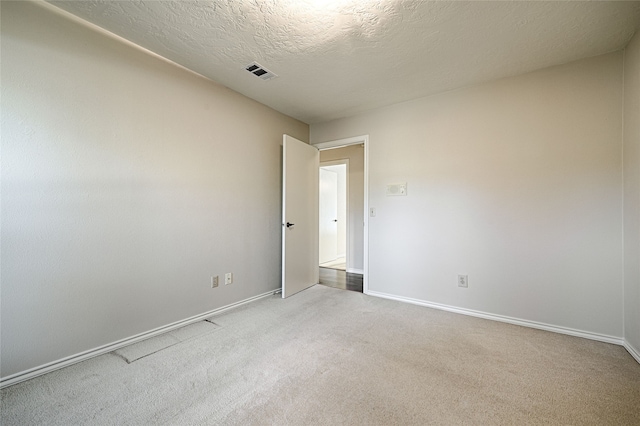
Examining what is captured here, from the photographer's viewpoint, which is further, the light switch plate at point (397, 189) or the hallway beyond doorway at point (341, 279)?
the hallway beyond doorway at point (341, 279)

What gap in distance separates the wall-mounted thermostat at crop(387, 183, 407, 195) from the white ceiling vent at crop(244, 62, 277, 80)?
1826mm

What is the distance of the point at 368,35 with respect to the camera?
1.92 m

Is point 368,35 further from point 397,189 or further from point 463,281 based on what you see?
point 463,281

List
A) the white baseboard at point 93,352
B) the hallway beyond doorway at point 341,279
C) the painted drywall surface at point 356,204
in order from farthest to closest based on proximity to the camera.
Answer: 1. the painted drywall surface at point 356,204
2. the hallway beyond doorway at point 341,279
3. the white baseboard at point 93,352

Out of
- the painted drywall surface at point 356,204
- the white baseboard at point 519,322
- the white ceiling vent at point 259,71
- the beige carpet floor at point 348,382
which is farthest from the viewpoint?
the painted drywall surface at point 356,204

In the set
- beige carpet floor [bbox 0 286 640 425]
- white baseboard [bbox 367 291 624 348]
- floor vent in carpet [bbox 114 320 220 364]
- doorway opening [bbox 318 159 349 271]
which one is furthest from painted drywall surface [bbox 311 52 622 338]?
doorway opening [bbox 318 159 349 271]

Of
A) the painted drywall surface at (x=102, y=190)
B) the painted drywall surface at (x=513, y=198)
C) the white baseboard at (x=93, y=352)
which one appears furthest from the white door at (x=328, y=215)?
the white baseboard at (x=93, y=352)

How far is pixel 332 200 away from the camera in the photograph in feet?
19.8

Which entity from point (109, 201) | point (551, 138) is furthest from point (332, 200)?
point (109, 201)

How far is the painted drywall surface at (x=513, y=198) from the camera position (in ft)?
7.00

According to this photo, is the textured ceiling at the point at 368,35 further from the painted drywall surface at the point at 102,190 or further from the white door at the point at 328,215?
the white door at the point at 328,215

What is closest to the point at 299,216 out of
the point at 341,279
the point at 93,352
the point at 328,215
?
the point at 341,279

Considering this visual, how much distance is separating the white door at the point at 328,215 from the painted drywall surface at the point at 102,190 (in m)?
2.89

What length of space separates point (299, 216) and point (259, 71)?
176cm
